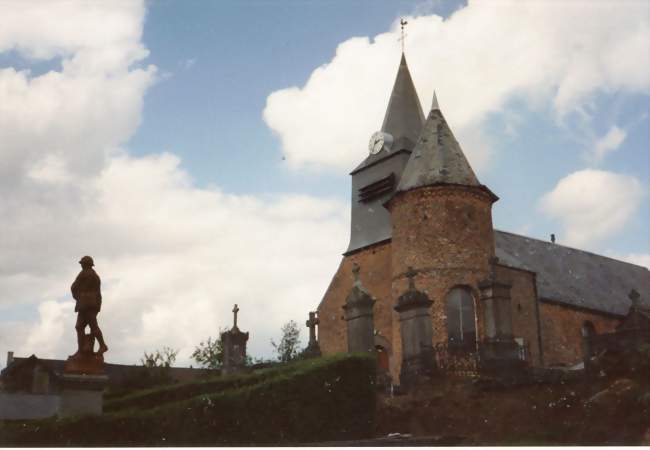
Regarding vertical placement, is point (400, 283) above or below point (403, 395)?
above

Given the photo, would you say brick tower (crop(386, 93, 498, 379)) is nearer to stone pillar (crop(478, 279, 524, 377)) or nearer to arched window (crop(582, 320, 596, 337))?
stone pillar (crop(478, 279, 524, 377))

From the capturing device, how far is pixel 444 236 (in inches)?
1013

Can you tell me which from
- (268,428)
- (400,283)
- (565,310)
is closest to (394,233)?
(400,283)

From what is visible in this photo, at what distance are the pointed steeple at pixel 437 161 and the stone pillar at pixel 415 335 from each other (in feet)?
37.0

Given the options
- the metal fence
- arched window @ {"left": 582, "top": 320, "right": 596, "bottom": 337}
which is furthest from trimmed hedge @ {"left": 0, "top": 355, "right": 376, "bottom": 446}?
arched window @ {"left": 582, "top": 320, "right": 596, "bottom": 337}

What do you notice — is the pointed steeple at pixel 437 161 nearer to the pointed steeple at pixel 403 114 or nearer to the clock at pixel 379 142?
the pointed steeple at pixel 403 114

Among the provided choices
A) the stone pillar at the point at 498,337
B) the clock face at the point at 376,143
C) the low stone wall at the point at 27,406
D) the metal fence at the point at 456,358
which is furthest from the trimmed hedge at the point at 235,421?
the clock face at the point at 376,143

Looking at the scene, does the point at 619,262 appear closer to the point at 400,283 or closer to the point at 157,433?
the point at 400,283

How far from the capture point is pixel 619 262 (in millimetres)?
41625

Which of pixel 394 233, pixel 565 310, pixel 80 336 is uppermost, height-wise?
pixel 394 233

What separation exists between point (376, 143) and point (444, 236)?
35.9ft

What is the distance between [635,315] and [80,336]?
13.1 meters

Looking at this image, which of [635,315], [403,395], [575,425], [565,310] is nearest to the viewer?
[575,425]

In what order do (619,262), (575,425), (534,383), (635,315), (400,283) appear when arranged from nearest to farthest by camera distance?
1. (575,425)
2. (534,383)
3. (635,315)
4. (400,283)
5. (619,262)
